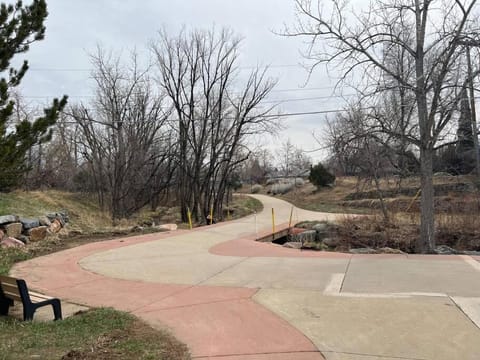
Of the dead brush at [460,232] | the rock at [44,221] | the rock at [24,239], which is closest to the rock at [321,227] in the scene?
the dead brush at [460,232]

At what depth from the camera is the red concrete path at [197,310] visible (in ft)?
16.1

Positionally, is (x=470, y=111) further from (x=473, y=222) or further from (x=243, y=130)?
(x=243, y=130)

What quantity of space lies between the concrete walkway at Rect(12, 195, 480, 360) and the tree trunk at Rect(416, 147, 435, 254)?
1.87 meters

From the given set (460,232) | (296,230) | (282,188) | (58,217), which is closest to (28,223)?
(58,217)

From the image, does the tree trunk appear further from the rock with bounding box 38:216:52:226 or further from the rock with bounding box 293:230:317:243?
the rock with bounding box 38:216:52:226

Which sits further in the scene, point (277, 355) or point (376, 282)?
point (376, 282)

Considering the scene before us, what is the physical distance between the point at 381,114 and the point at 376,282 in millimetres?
5935

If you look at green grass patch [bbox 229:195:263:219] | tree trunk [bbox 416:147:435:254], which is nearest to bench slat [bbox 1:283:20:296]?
tree trunk [bbox 416:147:435:254]

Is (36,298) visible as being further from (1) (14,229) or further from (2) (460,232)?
(2) (460,232)

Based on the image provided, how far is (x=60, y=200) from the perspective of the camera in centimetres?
2348

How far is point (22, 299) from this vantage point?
5762 mm

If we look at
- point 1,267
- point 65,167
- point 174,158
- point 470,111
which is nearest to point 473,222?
point 470,111

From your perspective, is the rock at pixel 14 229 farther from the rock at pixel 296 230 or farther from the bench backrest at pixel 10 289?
the rock at pixel 296 230

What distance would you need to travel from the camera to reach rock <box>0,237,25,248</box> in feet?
40.1
